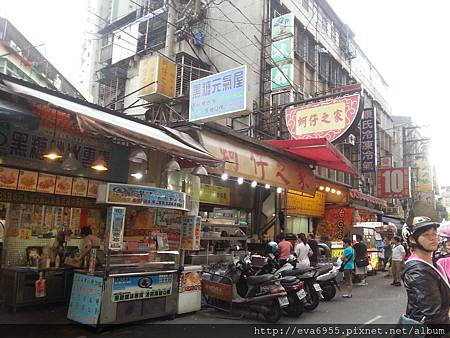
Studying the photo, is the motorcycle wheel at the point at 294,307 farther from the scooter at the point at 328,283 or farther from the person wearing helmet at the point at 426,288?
the person wearing helmet at the point at 426,288

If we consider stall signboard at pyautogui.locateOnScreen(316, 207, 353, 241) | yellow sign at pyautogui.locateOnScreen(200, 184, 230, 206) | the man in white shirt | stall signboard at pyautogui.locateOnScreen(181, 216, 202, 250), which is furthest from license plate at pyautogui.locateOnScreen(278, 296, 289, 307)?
stall signboard at pyautogui.locateOnScreen(316, 207, 353, 241)

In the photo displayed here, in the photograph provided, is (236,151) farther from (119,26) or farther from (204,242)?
(119,26)

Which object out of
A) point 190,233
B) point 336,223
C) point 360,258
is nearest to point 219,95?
point 190,233

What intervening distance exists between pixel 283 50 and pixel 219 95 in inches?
312

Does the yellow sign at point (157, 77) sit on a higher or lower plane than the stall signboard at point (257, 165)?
higher

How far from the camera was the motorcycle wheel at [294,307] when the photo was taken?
7.71 m

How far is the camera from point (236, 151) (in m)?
10.6

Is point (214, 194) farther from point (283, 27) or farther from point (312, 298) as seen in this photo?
point (283, 27)

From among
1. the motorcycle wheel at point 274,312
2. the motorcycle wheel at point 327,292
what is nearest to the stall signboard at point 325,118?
the motorcycle wheel at point 327,292

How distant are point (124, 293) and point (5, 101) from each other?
372cm

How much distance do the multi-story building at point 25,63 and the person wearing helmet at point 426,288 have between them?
18.5 meters

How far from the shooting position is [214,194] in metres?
13.7

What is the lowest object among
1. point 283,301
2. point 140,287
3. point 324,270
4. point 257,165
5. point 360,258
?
point 283,301

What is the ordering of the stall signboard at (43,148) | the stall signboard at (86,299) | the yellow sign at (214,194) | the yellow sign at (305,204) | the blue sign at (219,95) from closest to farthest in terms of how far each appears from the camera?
the stall signboard at (86,299)
the stall signboard at (43,148)
the blue sign at (219,95)
the yellow sign at (214,194)
the yellow sign at (305,204)
